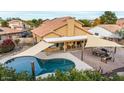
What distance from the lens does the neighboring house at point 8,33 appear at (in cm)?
377

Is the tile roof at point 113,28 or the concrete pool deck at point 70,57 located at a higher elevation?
the tile roof at point 113,28

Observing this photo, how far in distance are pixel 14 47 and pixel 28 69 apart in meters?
0.34

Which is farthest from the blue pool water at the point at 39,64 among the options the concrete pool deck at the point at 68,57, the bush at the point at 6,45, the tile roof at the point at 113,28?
the tile roof at the point at 113,28

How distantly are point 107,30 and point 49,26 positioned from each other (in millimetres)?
745

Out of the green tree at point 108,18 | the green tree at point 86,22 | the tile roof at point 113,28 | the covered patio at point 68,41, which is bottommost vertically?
the covered patio at point 68,41

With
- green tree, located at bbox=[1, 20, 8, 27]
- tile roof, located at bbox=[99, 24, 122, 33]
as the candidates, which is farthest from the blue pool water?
tile roof, located at bbox=[99, 24, 122, 33]

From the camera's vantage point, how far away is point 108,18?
3824mm

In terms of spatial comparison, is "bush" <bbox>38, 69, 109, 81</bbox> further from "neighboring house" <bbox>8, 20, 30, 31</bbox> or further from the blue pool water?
"neighboring house" <bbox>8, 20, 30, 31</bbox>

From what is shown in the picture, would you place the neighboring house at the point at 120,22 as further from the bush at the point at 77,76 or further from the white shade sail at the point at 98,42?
the bush at the point at 77,76

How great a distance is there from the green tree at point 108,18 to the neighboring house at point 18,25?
3.24 feet

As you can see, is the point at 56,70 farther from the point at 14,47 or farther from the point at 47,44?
the point at 14,47

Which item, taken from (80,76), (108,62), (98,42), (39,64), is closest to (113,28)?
(98,42)

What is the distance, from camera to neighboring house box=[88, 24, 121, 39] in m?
3.77
